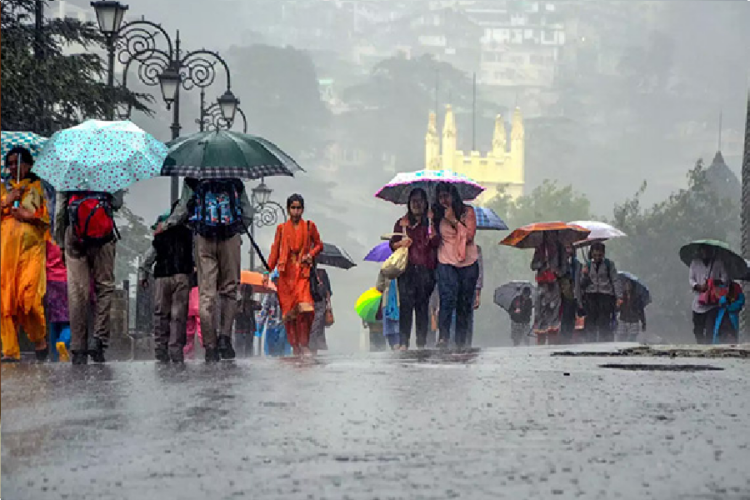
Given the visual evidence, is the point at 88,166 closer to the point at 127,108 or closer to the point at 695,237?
the point at 127,108

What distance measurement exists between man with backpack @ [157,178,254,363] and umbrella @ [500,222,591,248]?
29.5 ft

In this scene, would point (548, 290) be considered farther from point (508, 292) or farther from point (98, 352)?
point (508, 292)

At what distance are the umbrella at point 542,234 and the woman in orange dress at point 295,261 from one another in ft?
22.0

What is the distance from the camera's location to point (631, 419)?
760cm

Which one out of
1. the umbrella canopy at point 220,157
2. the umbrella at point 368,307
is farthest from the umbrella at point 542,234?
the umbrella canopy at point 220,157

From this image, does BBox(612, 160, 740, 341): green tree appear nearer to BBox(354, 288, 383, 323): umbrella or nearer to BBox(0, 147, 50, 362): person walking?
BBox(354, 288, 383, 323): umbrella

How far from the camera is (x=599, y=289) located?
1998 cm

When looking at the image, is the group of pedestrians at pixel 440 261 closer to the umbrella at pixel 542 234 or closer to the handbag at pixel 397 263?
the handbag at pixel 397 263

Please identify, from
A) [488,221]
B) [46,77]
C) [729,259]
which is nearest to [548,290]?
[488,221]

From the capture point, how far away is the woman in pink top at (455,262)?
15578 mm

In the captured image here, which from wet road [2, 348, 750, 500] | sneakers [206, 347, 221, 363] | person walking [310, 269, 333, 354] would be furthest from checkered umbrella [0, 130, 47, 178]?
person walking [310, 269, 333, 354]

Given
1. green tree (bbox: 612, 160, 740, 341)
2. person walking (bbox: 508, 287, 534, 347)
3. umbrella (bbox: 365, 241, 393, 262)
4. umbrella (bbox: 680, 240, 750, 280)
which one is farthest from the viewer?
green tree (bbox: 612, 160, 740, 341)

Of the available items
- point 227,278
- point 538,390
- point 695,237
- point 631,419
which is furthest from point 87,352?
point 695,237

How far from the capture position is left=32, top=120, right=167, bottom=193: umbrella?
11836 mm
